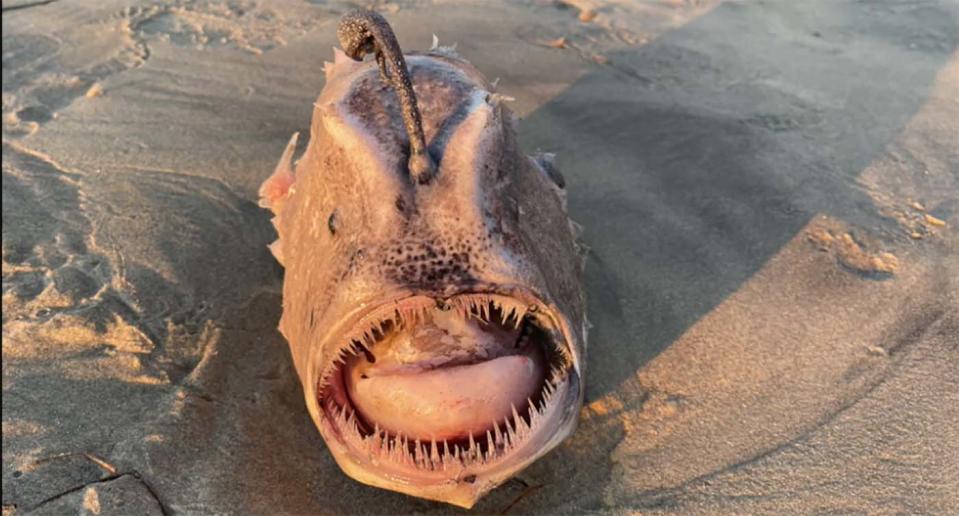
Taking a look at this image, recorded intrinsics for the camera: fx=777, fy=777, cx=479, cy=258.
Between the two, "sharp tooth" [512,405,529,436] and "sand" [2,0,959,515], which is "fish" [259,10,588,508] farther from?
"sand" [2,0,959,515]

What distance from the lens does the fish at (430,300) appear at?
2.05m

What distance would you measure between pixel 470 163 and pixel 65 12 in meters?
5.27

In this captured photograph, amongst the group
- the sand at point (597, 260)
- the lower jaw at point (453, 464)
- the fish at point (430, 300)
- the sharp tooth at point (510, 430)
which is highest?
the fish at point (430, 300)

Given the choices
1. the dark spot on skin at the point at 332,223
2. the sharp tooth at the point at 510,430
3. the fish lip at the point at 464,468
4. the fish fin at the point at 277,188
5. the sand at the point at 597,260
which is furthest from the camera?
the fish fin at the point at 277,188

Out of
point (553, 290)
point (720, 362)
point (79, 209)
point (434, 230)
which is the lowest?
point (720, 362)

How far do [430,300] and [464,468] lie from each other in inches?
18.7

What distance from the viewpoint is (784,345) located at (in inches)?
125

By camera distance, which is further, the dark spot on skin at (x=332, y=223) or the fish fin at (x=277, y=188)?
the fish fin at (x=277, y=188)

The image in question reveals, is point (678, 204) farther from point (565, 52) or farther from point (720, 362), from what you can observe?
point (565, 52)

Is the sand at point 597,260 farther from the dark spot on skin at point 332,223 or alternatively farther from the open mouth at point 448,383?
the dark spot on skin at point 332,223

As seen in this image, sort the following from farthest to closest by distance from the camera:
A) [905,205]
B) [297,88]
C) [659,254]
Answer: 1. [297,88]
2. [905,205]
3. [659,254]

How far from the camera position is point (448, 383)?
2.15m

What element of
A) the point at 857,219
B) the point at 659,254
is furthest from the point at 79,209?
the point at 857,219

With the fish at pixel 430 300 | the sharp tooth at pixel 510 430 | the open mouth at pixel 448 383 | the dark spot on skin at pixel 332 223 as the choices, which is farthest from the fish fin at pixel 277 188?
the sharp tooth at pixel 510 430
